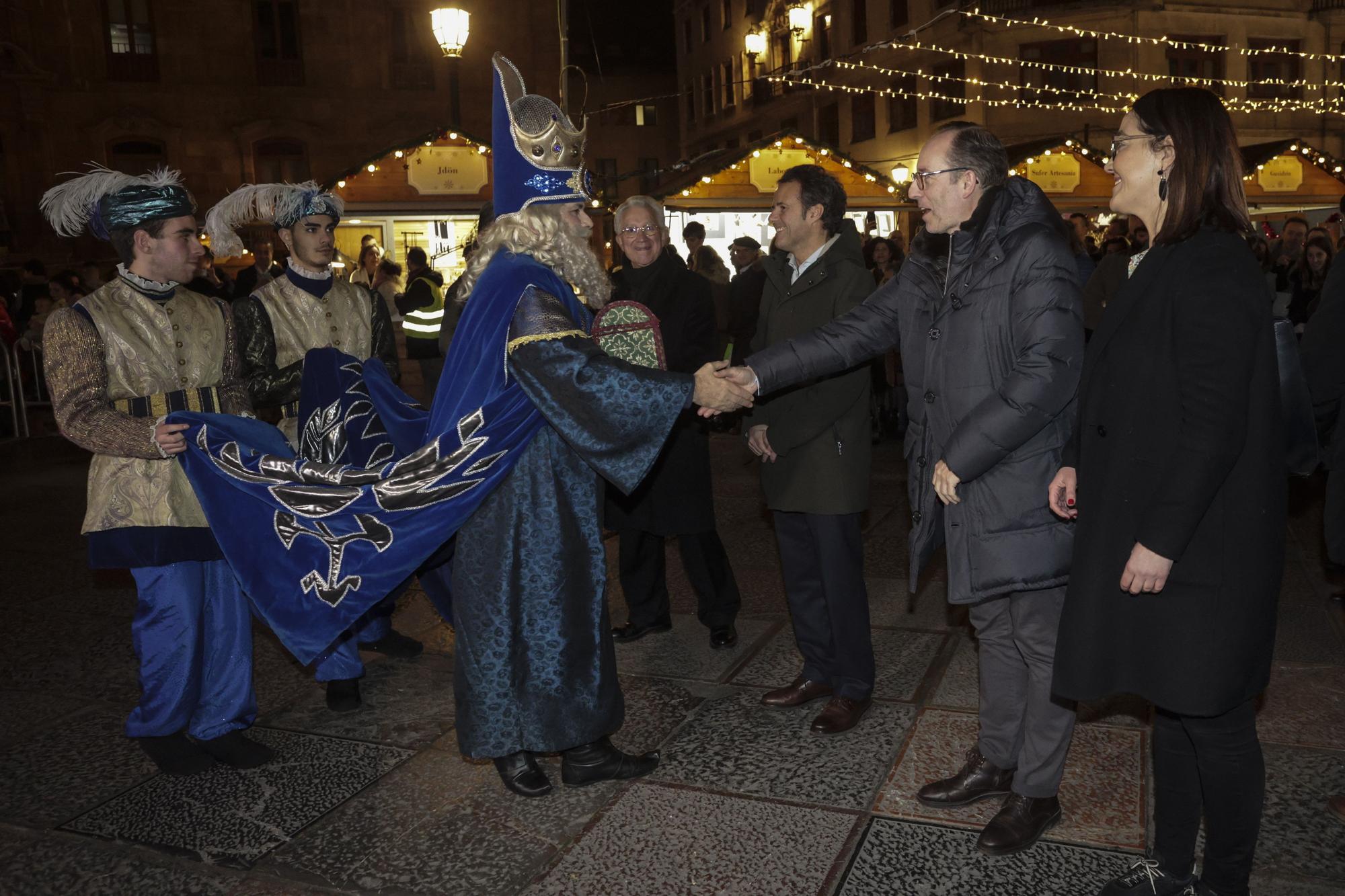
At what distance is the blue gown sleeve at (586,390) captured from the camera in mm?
3248

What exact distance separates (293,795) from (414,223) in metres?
13.7

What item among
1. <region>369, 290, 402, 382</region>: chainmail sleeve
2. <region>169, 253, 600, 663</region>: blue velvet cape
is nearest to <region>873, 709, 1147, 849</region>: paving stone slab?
<region>169, 253, 600, 663</region>: blue velvet cape

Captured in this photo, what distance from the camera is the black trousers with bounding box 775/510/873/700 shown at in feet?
12.9

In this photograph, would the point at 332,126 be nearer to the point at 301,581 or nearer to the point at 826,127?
the point at 826,127

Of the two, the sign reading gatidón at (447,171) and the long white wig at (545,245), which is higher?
the sign reading gatidón at (447,171)

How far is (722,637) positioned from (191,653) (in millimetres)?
2206

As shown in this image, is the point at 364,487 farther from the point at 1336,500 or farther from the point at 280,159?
the point at 280,159

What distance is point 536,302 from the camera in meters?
3.29

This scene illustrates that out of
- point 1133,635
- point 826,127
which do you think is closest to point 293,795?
point 1133,635

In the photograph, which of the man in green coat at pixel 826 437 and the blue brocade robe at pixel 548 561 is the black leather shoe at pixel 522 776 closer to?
the blue brocade robe at pixel 548 561

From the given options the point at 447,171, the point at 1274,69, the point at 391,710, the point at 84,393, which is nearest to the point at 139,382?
the point at 84,393

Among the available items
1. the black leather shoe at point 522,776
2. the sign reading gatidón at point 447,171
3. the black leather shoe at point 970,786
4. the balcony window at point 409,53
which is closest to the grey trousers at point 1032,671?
the black leather shoe at point 970,786

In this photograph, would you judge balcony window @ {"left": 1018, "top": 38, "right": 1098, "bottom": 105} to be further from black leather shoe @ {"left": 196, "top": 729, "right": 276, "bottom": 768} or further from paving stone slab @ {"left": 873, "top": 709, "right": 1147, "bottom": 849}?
black leather shoe @ {"left": 196, "top": 729, "right": 276, "bottom": 768}

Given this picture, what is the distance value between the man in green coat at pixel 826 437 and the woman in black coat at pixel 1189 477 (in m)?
1.34
